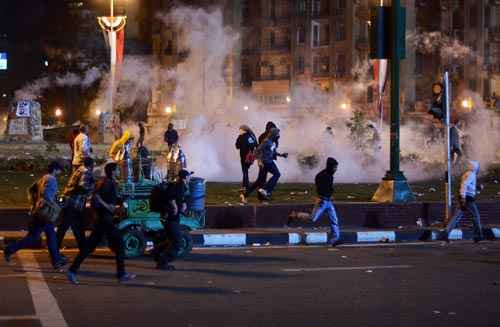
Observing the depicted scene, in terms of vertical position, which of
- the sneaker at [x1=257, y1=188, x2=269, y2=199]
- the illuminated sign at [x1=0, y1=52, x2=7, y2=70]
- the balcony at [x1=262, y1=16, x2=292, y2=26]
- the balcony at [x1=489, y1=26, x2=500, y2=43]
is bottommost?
the sneaker at [x1=257, y1=188, x2=269, y2=199]

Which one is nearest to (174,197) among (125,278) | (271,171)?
(125,278)

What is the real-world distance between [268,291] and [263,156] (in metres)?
7.29

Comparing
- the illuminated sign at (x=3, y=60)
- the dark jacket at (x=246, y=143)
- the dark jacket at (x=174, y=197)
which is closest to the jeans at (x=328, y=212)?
the dark jacket at (x=174, y=197)

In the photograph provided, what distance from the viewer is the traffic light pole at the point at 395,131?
17.9 metres

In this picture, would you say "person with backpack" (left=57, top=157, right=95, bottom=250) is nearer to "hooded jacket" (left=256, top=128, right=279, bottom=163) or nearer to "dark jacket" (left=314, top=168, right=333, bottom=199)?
"dark jacket" (left=314, top=168, right=333, bottom=199)

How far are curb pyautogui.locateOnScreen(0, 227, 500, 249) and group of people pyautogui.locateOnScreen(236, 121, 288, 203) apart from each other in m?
1.97

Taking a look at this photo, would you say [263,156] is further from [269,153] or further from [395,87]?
[395,87]

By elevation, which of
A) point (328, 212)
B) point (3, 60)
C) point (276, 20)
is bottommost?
point (328, 212)

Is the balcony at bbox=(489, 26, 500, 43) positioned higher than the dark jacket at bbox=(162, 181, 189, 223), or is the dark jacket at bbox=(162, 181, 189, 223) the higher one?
the balcony at bbox=(489, 26, 500, 43)

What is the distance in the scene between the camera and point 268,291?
1079 cm

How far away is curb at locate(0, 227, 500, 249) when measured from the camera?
15786mm

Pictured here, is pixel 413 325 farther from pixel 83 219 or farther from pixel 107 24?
pixel 107 24

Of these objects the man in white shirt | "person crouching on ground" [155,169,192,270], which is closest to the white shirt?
the man in white shirt

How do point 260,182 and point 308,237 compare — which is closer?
point 308,237
